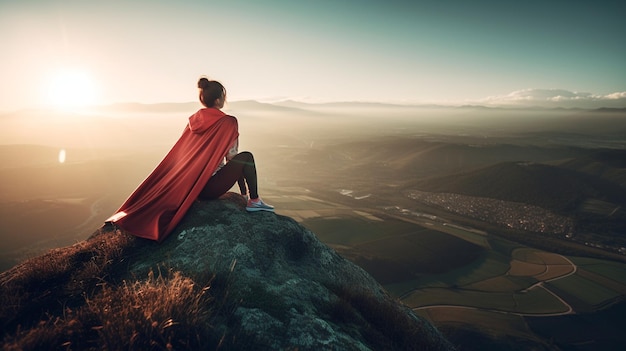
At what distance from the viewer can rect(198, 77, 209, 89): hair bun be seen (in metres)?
6.46

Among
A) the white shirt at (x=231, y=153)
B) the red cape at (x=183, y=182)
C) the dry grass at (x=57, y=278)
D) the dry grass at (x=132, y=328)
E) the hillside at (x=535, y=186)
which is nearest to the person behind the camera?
the dry grass at (x=132, y=328)

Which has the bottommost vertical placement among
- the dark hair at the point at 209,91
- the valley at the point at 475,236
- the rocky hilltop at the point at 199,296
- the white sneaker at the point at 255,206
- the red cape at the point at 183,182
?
the valley at the point at 475,236

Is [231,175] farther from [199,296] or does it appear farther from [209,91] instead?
[199,296]

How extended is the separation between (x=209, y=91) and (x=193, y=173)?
174 cm

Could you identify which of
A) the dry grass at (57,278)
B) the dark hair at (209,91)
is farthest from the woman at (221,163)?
the dry grass at (57,278)

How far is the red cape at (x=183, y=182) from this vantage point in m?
6.01

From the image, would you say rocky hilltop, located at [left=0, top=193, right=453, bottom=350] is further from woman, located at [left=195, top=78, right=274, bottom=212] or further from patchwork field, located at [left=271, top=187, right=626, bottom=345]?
patchwork field, located at [left=271, top=187, right=626, bottom=345]

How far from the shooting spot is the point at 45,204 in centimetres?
15000

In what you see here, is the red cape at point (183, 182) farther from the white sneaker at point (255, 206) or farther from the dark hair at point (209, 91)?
the white sneaker at point (255, 206)

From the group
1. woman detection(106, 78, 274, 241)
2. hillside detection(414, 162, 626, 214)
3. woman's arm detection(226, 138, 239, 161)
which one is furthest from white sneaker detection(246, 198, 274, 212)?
hillside detection(414, 162, 626, 214)

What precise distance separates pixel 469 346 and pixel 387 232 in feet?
175

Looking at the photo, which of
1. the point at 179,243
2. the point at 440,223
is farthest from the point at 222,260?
the point at 440,223

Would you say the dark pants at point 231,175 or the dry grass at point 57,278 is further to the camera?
the dark pants at point 231,175

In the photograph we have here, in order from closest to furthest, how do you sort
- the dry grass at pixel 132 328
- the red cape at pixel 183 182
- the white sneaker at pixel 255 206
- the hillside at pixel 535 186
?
the dry grass at pixel 132 328 → the red cape at pixel 183 182 → the white sneaker at pixel 255 206 → the hillside at pixel 535 186
